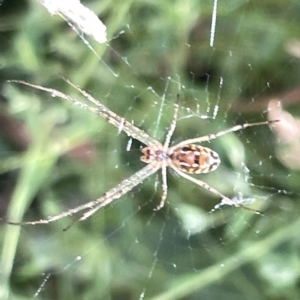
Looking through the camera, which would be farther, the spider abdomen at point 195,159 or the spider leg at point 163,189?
the spider leg at point 163,189

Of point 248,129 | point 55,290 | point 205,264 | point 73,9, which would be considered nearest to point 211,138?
point 248,129

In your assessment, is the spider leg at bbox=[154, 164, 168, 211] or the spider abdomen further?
the spider leg at bbox=[154, 164, 168, 211]

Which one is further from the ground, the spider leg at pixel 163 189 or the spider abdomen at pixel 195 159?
the spider abdomen at pixel 195 159

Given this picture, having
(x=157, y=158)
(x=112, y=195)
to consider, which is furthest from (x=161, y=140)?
(x=112, y=195)

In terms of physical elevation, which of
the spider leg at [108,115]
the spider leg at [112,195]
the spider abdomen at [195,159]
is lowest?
the spider leg at [112,195]

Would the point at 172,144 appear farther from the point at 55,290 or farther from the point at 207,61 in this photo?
the point at 55,290

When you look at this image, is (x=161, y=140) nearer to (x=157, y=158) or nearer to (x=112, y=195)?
(x=157, y=158)
